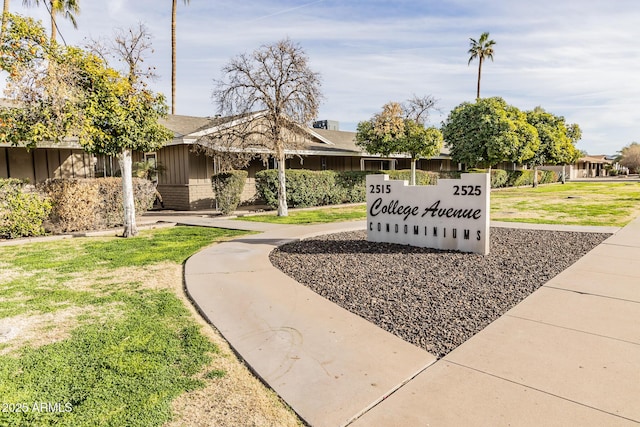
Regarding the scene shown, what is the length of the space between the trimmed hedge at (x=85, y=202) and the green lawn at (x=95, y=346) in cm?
388

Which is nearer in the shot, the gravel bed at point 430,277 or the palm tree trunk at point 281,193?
the gravel bed at point 430,277

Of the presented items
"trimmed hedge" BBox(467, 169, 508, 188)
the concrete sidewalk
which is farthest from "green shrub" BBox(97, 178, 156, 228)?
"trimmed hedge" BBox(467, 169, 508, 188)

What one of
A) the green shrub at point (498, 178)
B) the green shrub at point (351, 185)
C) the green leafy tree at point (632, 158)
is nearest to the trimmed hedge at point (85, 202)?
the green shrub at point (351, 185)

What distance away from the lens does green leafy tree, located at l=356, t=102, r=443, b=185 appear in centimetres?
2178

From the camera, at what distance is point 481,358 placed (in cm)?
351

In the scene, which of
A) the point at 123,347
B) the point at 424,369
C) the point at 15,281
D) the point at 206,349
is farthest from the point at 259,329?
the point at 15,281

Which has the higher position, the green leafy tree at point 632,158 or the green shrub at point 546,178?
the green leafy tree at point 632,158

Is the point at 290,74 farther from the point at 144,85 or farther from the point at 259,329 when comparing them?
the point at 259,329

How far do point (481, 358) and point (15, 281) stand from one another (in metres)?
6.66

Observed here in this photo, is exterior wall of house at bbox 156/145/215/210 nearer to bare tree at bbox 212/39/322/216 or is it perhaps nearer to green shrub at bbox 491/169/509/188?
bare tree at bbox 212/39/322/216

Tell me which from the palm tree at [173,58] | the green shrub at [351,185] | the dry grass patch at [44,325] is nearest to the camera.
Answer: the dry grass patch at [44,325]

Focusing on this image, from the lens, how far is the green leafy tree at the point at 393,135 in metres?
21.8

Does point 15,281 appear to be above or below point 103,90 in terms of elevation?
below

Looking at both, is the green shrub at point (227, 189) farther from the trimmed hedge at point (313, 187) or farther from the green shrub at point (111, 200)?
the green shrub at point (111, 200)
